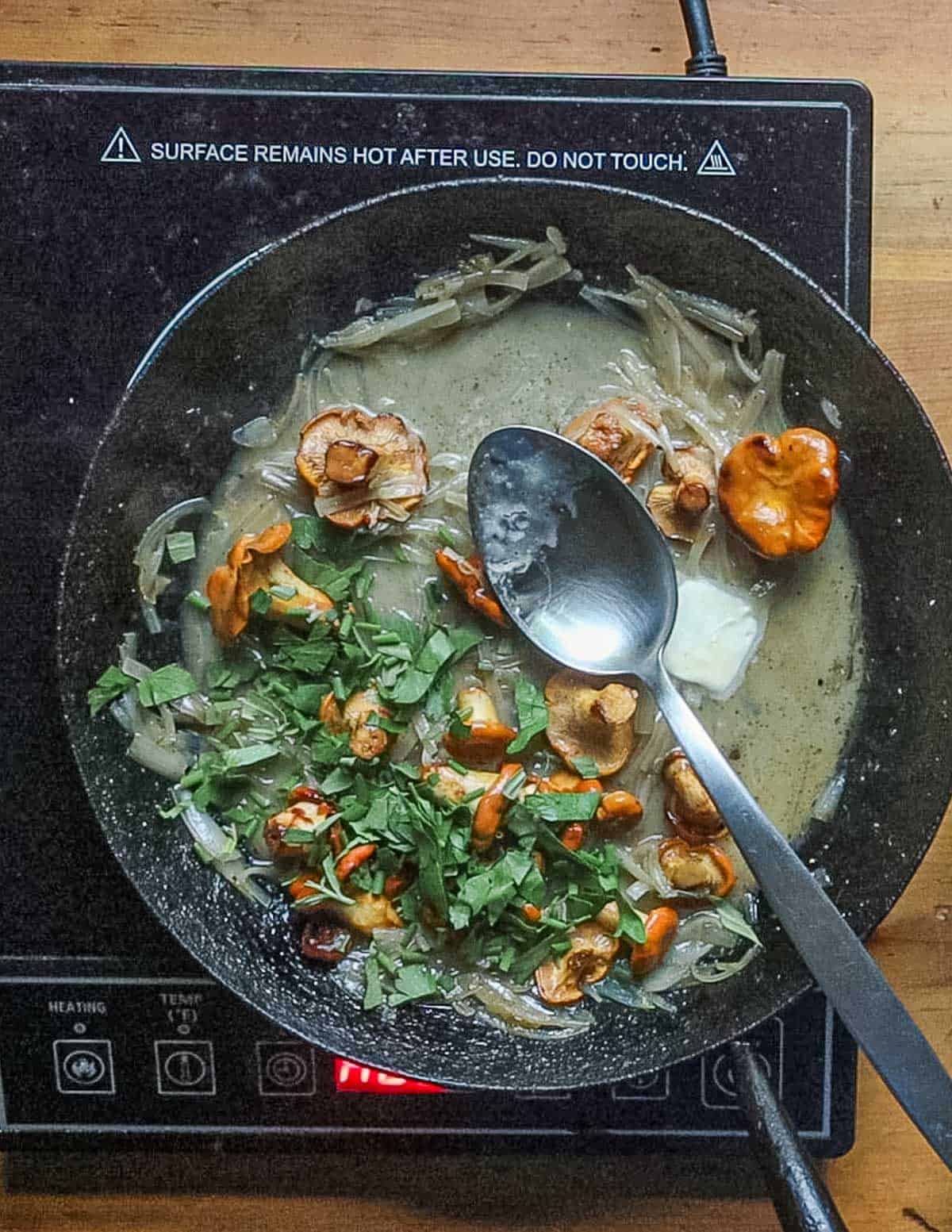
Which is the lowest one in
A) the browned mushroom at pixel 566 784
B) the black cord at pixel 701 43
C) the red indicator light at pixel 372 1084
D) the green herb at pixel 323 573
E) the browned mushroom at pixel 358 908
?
the red indicator light at pixel 372 1084

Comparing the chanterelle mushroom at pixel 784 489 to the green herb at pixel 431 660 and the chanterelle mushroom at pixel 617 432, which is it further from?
the green herb at pixel 431 660

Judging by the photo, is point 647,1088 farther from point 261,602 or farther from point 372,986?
point 261,602

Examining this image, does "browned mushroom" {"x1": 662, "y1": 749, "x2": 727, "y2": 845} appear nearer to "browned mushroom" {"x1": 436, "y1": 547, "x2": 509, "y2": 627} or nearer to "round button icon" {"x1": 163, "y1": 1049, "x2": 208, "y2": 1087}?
"browned mushroom" {"x1": 436, "y1": 547, "x2": 509, "y2": 627}

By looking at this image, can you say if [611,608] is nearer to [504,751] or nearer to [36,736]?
[504,751]

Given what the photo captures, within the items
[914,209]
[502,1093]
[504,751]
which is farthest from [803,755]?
[914,209]

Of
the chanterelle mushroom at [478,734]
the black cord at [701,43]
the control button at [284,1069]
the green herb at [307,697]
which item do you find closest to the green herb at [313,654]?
the green herb at [307,697]

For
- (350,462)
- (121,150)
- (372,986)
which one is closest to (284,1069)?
(372,986)
